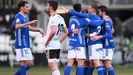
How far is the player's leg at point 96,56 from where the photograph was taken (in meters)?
19.4

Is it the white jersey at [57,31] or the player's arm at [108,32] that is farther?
the player's arm at [108,32]

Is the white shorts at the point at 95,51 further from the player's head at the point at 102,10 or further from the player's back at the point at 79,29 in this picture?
the player's head at the point at 102,10

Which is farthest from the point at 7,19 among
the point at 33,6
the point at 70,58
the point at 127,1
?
the point at 70,58

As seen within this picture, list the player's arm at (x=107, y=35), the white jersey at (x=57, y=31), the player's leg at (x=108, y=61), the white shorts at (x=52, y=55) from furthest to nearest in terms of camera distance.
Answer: the player's leg at (x=108, y=61)
the player's arm at (x=107, y=35)
the white shorts at (x=52, y=55)
the white jersey at (x=57, y=31)

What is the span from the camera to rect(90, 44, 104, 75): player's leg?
19.4 meters

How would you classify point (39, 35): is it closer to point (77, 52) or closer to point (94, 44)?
point (77, 52)

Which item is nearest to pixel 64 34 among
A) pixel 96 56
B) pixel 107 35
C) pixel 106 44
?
pixel 96 56

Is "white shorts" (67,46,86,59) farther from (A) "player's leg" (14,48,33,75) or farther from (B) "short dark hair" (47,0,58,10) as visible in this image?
(B) "short dark hair" (47,0,58,10)

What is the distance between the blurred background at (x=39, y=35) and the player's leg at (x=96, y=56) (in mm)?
9369

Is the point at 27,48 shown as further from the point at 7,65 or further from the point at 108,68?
the point at 7,65

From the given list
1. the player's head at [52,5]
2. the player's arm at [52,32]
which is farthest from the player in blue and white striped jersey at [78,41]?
the player's arm at [52,32]

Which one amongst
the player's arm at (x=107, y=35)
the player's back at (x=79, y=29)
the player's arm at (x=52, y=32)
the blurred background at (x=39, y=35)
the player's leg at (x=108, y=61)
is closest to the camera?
the player's arm at (x=52, y=32)

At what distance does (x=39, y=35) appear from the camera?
101 ft

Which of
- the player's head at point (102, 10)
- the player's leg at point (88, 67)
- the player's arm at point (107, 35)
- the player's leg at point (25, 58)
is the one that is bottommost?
the player's leg at point (88, 67)
